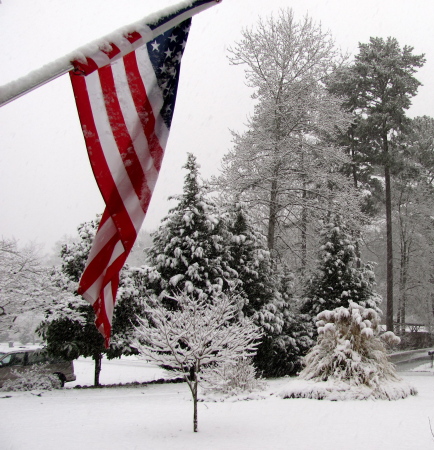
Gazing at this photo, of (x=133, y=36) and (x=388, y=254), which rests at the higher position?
(x=388, y=254)

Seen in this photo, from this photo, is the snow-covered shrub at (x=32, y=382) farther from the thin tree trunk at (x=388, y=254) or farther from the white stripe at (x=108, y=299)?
the thin tree trunk at (x=388, y=254)

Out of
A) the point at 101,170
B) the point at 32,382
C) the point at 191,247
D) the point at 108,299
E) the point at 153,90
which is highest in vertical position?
the point at 191,247

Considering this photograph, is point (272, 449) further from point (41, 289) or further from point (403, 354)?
point (403, 354)

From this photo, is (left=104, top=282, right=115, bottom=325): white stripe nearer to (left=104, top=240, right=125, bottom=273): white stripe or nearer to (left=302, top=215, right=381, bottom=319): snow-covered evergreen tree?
(left=104, top=240, right=125, bottom=273): white stripe

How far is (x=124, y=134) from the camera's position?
10.8 ft

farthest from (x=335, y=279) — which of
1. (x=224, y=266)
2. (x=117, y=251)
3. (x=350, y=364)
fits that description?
(x=117, y=251)

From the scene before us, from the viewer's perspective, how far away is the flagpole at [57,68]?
2428 millimetres

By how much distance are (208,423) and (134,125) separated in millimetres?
7996

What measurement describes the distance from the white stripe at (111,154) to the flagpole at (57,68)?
1.31 feet

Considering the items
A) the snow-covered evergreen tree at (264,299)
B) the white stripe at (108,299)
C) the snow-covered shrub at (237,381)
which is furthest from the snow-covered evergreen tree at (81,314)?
the white stripe at (108,299)

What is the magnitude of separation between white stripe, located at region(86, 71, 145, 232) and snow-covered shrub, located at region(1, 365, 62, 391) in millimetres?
12885

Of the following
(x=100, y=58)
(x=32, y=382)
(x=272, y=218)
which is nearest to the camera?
(x=100, y=58)

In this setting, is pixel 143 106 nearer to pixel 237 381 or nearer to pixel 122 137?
pixel 122 137

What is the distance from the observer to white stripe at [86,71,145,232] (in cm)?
319
